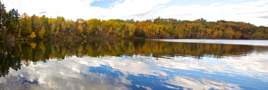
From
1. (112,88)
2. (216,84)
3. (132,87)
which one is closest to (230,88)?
(216,84)

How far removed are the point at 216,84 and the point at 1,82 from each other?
16.5 metres

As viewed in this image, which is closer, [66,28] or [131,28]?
[66,28]

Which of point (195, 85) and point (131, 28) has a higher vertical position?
point (131, 28)

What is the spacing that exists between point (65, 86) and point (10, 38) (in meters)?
74.6

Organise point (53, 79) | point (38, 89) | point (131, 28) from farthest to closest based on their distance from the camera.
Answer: point (131, 28)
point (53, 79)
point (38, 89)

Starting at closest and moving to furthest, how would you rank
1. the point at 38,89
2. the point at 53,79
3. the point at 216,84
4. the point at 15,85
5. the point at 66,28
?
the point at 38,89 < the point at 15,85 < the point at 216,84 < the point at 53,79 < the point at 66,28

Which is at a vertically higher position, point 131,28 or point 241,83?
point 131,28

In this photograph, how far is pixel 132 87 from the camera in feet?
33.0

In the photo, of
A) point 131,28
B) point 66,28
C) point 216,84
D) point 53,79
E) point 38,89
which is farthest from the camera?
point 131,28

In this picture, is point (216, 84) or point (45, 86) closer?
point (45, 86)

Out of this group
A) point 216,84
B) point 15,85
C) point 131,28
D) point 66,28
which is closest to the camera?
point 15,85

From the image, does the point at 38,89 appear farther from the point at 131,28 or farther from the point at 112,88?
the point at 131,28

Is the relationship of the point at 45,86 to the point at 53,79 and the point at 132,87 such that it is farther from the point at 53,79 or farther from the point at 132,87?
the point at 132,87

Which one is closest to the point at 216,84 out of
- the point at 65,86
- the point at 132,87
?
the point at 132,87
